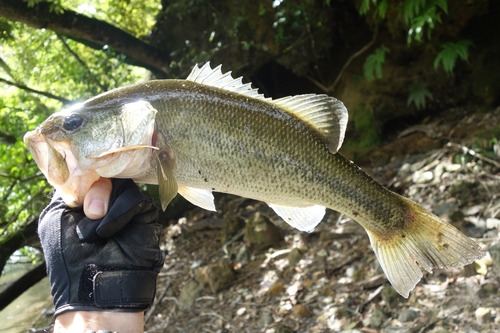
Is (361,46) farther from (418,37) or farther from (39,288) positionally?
(39,288)

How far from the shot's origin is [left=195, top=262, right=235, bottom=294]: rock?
17.6 feet

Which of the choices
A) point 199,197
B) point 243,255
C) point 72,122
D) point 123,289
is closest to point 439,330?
point 199,197

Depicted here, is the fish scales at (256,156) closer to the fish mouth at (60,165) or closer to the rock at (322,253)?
the fish mouth at (60,165)

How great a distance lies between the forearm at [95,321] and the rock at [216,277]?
11.1ft

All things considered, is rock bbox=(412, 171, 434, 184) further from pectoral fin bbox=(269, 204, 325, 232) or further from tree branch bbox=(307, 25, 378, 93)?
pectoral fin bbox=(269, 204, 325, 232)

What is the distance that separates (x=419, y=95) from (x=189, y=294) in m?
4.65

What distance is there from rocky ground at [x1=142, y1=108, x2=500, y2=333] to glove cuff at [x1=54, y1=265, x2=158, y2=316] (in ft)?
8.28

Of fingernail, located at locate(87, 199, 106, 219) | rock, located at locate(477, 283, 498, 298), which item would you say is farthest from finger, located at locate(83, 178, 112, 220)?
rock, located at locate(477, 283, 498, 298)

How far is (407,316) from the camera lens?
12.6 feet

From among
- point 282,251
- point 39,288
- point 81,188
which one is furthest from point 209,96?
point 39,288

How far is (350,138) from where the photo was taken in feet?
23.9

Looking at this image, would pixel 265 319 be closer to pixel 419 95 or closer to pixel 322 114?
pixel 322 114

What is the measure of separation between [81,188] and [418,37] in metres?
4.64

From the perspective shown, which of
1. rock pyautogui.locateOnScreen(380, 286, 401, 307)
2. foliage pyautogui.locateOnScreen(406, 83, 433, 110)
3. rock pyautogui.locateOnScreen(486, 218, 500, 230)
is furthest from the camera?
Answer: foliage pyautogui.locateOnScreen(406, 83, 433, 110)
